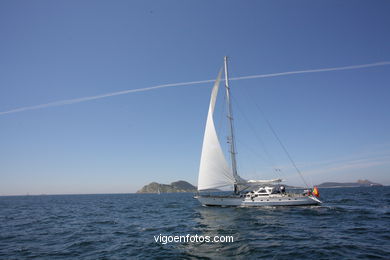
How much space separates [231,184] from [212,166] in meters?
3.78

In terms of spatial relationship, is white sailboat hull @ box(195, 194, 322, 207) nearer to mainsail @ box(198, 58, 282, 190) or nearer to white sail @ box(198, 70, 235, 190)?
mainsail @ box(198, 58, 282, 190)

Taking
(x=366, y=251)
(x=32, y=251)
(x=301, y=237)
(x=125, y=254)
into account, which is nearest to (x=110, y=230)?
(x=32, y=251)

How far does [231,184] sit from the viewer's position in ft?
106

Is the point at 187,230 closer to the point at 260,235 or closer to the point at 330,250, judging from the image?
the point at 260,235

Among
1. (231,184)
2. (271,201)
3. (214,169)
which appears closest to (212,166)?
(214,169)

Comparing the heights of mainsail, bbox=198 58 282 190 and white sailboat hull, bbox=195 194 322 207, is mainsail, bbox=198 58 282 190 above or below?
above

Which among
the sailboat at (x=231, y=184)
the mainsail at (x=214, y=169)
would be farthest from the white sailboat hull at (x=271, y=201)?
the mainsail at (x=214, y=169)

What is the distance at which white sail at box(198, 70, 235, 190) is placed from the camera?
3173 centimetres

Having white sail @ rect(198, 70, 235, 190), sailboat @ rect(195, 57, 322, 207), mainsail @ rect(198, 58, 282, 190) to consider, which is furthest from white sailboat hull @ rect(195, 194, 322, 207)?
white sail @ rect(198, 70, 235, 190)

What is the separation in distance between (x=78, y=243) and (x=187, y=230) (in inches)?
303

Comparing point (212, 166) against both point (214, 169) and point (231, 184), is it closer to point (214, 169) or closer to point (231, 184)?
point (214, 169)

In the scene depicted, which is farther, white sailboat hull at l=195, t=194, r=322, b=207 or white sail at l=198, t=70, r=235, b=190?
white sail at l=198, t=70, r=235, b=190

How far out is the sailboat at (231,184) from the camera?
30.4 metres

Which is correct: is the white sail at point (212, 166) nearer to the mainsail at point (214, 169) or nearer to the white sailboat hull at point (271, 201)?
the mainsail at point (214, 169)
